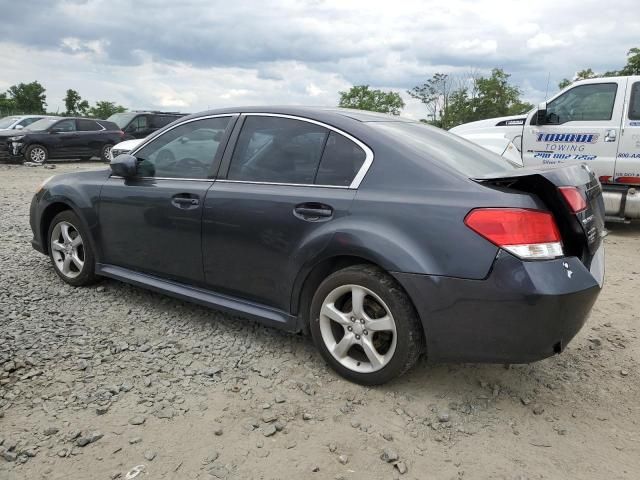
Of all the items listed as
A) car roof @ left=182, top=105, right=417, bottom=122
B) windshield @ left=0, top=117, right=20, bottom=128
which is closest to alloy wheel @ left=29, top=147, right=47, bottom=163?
windshield @ left=0, top=117, right=20, bottom=128

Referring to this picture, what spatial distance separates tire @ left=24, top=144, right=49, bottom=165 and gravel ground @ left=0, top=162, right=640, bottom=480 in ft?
44.9

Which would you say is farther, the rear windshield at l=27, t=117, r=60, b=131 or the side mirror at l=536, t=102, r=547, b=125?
the rear windshield at l=27, t=117, r=60, b=131

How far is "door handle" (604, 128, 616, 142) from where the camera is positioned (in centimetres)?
755

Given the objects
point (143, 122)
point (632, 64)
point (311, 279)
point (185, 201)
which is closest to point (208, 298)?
point (185, 201)

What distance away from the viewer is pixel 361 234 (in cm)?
290

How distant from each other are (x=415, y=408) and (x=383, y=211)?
1.06 meters

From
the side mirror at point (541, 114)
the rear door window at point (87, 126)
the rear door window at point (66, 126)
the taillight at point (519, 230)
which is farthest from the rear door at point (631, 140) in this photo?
the rear door window at point (66, 126)

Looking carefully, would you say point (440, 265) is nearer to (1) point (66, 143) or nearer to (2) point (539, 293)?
(2) point (539, 293)

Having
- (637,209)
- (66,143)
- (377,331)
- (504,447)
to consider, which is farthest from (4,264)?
(66,143)

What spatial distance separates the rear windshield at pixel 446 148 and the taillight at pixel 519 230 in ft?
1.08

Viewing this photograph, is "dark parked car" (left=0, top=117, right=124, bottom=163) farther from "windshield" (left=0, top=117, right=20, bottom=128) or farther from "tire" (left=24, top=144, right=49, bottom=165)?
"windshield" (left=0, top=117, right=20, bottom=128)

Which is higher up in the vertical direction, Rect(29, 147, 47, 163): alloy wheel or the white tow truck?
the white tow truck

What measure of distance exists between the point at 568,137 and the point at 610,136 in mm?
552

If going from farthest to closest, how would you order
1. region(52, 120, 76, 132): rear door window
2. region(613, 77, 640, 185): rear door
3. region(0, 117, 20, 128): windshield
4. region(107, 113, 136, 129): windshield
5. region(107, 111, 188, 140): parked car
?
region(107, 113, 136, 129): windshield
region(107, 111, 188, 140): parked car
region(0, 117, 20, 128): windshield
region(52, 120, 76, 132): rear door window
region(613, 77, 640, 185): rear door
